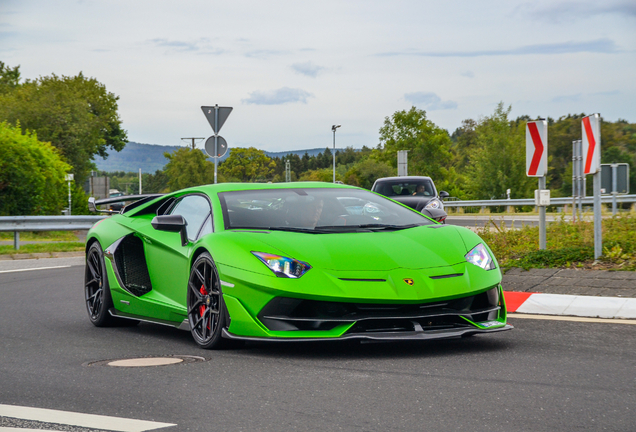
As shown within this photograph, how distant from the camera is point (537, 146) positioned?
1055 cm

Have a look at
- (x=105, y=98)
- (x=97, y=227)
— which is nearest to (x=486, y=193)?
(x=105, y=98)

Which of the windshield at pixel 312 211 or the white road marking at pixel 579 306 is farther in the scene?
the white road marking at pixel 579 306

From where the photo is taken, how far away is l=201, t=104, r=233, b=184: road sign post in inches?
729

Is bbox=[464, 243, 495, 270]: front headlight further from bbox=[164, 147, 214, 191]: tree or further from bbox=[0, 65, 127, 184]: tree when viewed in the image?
bbox=[164, 147, 214, 191]: tree

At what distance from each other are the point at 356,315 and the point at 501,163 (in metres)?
64.4

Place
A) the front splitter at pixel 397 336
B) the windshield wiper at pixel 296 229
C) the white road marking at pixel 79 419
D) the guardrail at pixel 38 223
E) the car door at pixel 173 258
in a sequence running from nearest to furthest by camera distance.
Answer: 1. the white road marking at pixel 79 419
2. the front splitter at pixel 397 336
3. the windshield wiper at pixel 296 229
4. the car door at pixel 173 258
5. the guardrail at pixel 38 223

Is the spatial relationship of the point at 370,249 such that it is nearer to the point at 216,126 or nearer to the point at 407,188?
the point at 216,126

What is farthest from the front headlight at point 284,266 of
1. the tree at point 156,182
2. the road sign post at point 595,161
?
the tree at point 156,182

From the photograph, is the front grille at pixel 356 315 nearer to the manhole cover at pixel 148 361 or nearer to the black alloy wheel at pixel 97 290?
the manhole cover at pixel 148 361

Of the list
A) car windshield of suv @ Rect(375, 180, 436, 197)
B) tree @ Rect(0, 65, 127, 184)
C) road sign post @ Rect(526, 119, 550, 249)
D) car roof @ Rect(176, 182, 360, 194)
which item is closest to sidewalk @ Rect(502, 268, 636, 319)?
road sign post @ Rect(526, 119, 550, 249)

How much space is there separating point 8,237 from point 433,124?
6312 cm

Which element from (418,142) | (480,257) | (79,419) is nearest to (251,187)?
(480,257)

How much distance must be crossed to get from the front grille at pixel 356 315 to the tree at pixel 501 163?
62.6m

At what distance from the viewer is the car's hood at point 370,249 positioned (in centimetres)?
550
